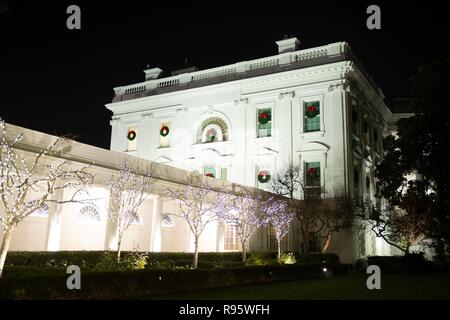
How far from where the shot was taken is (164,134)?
42.2m

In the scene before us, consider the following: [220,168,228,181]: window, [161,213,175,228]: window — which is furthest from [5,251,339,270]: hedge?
[220,168,228,181]: window

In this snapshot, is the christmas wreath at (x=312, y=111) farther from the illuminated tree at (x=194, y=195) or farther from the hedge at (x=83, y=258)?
the hedge at (x=83, y=258)

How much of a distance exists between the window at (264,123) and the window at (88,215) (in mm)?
16227

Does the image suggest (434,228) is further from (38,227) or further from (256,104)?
(38,227)

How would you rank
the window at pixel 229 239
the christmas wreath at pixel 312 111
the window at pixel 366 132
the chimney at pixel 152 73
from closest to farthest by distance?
the window at pixel 229 239 < the christmas wreath at pixel 312 111 < the window at pixel 366 132 < the chimney at pixel 152 73

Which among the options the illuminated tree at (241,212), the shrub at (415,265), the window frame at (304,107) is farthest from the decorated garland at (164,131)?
the shrub at (415,265)

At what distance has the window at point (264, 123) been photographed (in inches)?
1488

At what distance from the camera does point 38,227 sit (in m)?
23.4

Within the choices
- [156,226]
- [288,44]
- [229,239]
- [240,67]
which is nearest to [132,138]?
[240,67]

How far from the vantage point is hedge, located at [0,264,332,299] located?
37.1 feet
